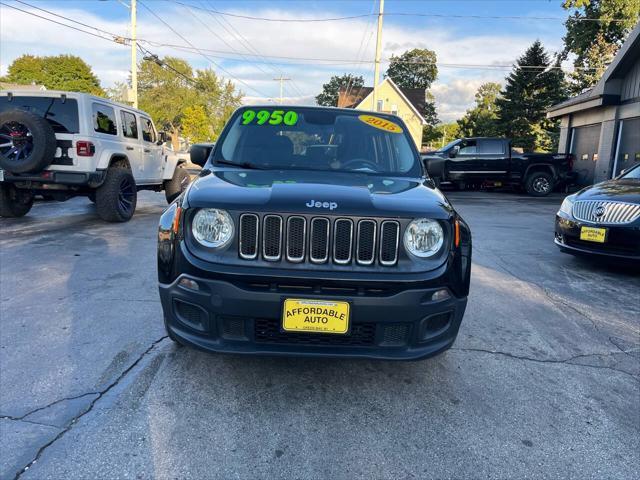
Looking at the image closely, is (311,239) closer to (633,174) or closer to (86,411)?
(86,411)

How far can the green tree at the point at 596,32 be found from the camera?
24000 mm

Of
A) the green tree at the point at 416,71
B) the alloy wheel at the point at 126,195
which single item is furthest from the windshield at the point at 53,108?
the green tree at the point at 416,71

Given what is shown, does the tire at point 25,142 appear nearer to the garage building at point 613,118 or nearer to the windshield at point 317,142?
the windshield at point 317,142

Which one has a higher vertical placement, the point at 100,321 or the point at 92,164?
the point at 92,164

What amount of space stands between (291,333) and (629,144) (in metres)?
15.5

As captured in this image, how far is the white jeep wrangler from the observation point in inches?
279

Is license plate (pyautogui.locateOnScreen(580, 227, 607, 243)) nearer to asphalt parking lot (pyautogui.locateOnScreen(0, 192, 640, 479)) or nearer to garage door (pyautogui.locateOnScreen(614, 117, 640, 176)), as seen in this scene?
asphalt parking lot (pyautogui.locateOnScreen(0, 192, 640, 479))

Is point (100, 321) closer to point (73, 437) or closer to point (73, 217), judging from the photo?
point (73, 437)

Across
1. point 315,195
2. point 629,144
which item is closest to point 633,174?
point 315,195

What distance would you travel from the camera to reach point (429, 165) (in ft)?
13.1

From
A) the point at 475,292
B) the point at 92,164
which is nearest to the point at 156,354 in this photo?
the point at 475,292

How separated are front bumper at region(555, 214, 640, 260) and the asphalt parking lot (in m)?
1.00

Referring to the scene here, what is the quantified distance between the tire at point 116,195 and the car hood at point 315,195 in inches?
223

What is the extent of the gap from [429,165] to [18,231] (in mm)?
6563
